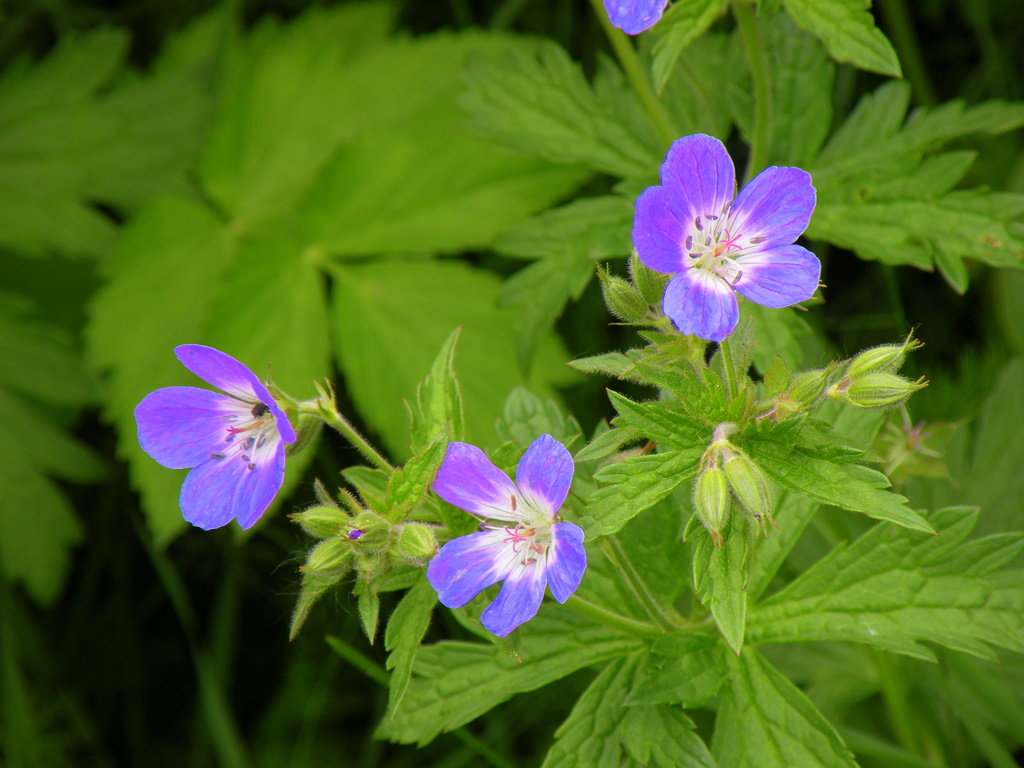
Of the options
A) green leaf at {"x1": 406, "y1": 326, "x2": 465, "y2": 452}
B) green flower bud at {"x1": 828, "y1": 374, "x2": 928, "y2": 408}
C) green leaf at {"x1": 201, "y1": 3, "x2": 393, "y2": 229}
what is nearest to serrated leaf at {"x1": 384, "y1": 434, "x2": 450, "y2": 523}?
green leaf at {"x1": 406, "y1": 326, "x2": 465, "y2": 452}

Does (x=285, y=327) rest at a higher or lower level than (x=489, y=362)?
higher

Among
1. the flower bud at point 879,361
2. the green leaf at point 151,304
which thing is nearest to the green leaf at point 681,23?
the flower bud at point 879,361

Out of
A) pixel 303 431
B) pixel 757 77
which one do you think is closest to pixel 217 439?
pixel 303 431

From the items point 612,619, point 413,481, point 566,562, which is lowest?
point 612,619

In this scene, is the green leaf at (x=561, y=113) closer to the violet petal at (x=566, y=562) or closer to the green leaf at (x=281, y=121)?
the green leaf at (x=281, y=121)

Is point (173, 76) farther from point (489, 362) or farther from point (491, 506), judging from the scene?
point (491, 506)

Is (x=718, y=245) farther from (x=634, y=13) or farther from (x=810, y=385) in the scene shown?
(x=634, y=13)

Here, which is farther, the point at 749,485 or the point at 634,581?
the point at 634,581

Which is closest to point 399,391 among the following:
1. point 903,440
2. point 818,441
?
point 903,440
